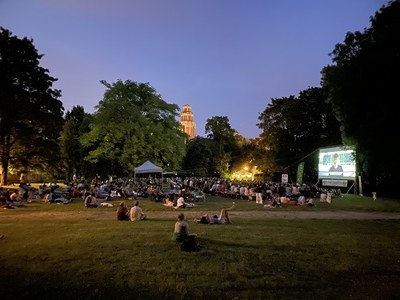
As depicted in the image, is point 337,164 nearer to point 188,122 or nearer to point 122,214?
point 122,214

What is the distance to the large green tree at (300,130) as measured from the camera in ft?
162

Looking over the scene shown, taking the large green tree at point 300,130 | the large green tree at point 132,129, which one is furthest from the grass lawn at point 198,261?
the large green tree at point 300,130

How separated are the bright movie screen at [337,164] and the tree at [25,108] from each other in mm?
29266

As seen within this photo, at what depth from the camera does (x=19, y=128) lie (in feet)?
116

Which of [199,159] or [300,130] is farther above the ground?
[300,130]

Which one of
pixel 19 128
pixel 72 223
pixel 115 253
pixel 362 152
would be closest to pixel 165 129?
pixel 19 128

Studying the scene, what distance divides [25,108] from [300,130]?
36223mm

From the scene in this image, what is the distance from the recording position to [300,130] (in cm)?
5112

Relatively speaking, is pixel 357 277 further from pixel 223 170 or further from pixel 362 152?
pixel 223 170

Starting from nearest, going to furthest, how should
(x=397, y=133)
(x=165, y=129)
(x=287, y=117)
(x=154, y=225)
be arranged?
(x=154, y=225) → (x=397, y=133) → (x=165, y=129) → (x=287, y=117)

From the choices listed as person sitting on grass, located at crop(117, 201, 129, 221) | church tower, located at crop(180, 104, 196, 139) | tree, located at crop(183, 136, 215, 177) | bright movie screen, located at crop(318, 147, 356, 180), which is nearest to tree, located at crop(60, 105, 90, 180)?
tree, located at crop(183, 136, 215, 177)

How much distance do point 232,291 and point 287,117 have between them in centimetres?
4609

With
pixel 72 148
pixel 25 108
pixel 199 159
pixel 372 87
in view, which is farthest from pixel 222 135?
pixel 372 87

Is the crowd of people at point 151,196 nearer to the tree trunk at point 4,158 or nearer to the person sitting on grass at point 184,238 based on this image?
the person sitting on grass at point 184,238
